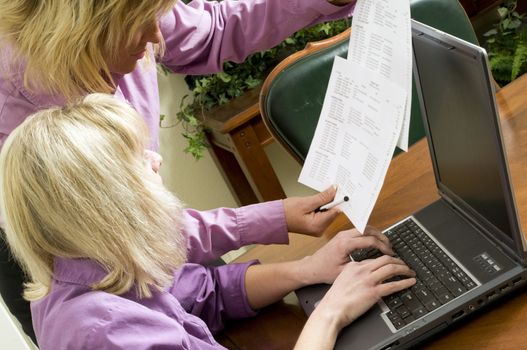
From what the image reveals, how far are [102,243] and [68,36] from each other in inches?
13.2

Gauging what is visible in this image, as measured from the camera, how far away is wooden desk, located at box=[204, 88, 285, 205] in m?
2.19

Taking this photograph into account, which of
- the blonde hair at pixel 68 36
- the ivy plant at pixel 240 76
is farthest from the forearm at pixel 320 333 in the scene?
the ivy plant at pixel 240 76

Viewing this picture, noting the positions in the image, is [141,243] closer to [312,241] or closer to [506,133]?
[312,241]

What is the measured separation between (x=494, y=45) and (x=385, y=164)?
1.49 meters

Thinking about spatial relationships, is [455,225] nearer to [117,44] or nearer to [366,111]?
[366,111]

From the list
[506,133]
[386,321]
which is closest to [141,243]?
[386,321]

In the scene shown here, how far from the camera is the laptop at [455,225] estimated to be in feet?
2.50

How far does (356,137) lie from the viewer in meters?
0.97

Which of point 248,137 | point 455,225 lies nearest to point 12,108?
point 455,225

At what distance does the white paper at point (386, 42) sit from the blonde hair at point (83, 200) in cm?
37

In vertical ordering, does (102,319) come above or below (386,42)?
below

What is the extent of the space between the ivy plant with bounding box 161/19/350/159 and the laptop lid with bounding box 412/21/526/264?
1.39 meters

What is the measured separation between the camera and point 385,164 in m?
0.89

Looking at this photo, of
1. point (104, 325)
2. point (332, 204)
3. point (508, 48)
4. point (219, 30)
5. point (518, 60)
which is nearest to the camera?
point (104, 325)
